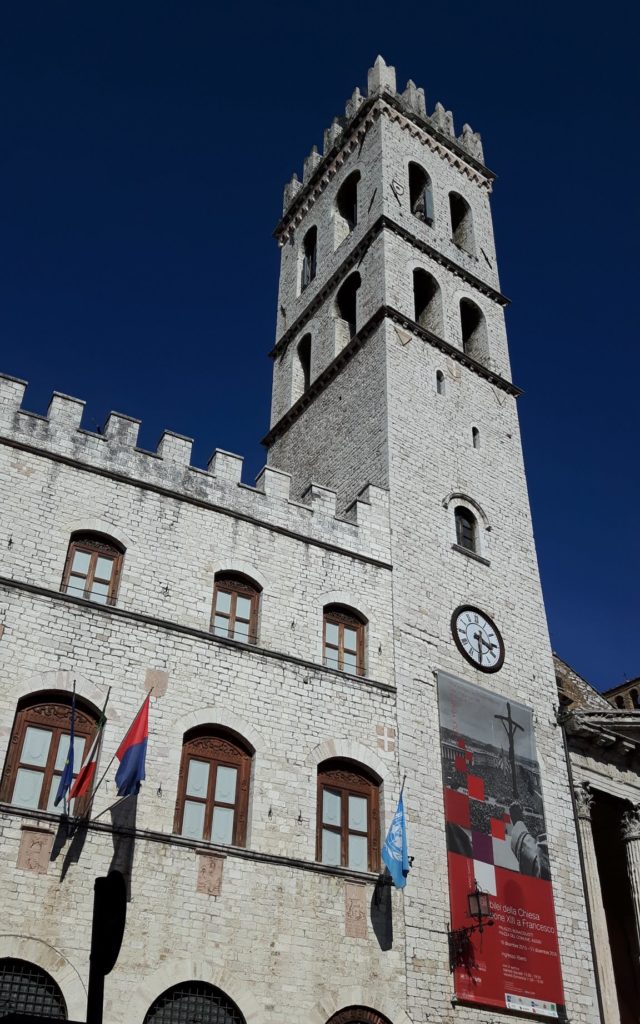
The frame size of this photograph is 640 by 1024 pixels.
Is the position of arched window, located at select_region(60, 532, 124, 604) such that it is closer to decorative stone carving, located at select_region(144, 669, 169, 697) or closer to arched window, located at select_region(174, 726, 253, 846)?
decorative stone carving, located at select_region(144, 669, 169, 697)

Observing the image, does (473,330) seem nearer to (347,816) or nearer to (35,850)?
(347,816)

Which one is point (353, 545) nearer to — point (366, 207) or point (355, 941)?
point (355, 941)

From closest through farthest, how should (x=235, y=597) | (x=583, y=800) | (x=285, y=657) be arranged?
(x=285, y=657) → (x=235, y=597) → (x=583, y=800)

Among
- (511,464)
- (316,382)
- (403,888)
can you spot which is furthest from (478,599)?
(316,382)

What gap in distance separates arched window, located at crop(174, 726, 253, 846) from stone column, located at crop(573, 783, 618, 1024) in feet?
26.2

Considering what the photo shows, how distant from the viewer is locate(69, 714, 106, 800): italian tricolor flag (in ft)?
46.8

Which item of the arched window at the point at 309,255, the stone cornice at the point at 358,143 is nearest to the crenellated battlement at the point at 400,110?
the stone cornice at the point at 358,143

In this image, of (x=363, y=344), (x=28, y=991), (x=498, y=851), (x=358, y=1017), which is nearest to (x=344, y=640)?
(x=498, y=851)

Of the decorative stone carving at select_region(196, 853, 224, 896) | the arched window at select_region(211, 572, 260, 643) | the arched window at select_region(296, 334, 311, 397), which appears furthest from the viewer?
the arched window at select_region(296, 334, 311, 397)

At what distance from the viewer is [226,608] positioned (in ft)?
59.1

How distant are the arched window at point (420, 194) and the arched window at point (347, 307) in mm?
3577

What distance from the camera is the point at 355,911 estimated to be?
15859 millimetres

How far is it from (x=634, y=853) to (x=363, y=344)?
564 inches

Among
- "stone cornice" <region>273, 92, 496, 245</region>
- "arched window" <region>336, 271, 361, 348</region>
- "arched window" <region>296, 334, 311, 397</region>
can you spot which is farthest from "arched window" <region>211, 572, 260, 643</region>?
"stone cornice" <region>273, 92, 496, 245</region>
